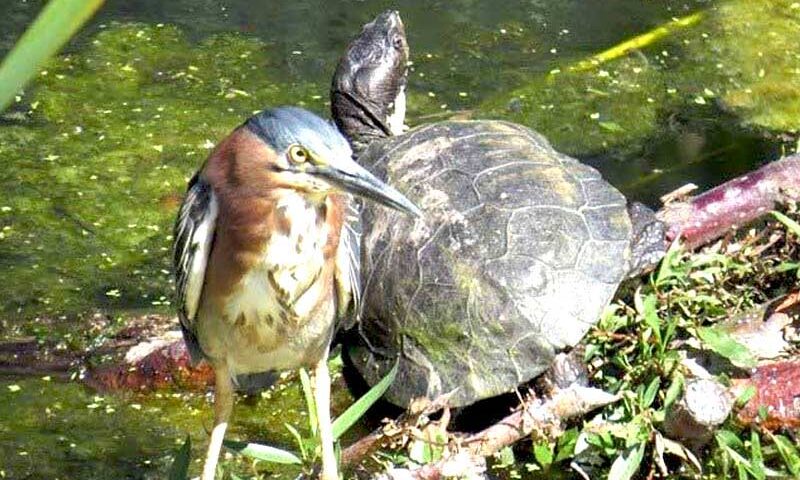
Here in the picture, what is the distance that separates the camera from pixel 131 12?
692cm

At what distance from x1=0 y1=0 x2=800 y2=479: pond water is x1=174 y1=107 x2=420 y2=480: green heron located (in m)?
0.87

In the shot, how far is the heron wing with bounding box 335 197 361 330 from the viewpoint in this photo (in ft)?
9.74

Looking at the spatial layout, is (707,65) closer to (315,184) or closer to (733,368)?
(733,368)

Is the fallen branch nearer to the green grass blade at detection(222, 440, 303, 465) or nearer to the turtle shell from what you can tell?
the turtle shell

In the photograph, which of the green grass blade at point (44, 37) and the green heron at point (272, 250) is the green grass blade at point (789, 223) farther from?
the green grass blade at point (44, 37)

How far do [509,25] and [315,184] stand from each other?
4.79m

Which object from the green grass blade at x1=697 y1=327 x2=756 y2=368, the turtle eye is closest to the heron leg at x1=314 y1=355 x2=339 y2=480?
the turtle eye

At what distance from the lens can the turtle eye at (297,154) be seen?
2.34 meters

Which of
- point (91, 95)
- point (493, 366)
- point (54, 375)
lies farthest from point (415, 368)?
point (91, 95)

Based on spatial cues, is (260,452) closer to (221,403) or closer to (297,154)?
(221,403)

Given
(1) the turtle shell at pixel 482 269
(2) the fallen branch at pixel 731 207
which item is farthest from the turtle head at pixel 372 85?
(2) the fallen branch at pixel 731 207

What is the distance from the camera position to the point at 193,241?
276 cm

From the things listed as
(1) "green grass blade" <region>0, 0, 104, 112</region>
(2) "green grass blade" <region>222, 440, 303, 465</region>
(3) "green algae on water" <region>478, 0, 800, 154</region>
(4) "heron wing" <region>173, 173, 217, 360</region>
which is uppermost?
(1) "green grass blade" <region>0, 0, 104, 112</region>

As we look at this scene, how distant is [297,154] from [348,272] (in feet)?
2.39
